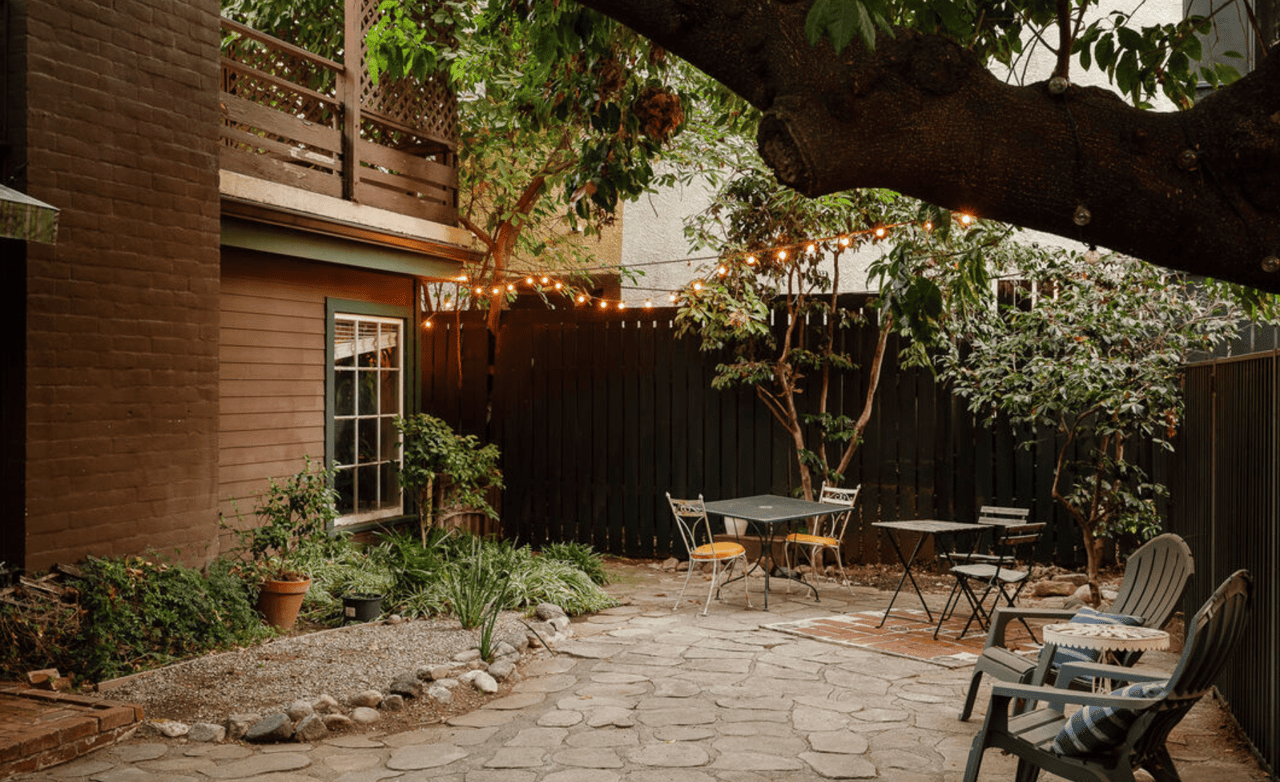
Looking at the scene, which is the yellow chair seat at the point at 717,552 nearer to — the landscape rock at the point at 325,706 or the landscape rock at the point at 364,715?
the landscape rock at the point at 364,715

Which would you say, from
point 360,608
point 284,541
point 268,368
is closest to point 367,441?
point 268,368

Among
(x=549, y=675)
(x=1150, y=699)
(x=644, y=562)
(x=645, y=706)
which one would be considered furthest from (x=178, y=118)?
(x=1150, y=699)

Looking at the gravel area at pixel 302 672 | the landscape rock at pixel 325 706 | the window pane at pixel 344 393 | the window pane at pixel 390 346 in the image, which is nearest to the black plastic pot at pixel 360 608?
the gravel area at pixel 302 672

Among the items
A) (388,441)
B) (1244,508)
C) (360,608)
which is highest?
(388,441)

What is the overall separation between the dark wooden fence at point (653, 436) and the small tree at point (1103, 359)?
921 millimetres

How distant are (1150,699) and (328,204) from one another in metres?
7.22

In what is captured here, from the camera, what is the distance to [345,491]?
9.50m

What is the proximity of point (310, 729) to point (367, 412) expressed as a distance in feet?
17.4

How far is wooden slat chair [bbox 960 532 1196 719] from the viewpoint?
14.4 feet

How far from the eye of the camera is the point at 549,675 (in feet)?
19.9

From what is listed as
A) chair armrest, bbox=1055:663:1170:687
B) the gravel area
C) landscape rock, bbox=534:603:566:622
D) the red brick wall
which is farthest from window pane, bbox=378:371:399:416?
chair armrest, bbox=1055:663:1170:687

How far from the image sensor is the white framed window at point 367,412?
31.3ft

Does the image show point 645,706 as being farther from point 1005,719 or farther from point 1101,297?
point 1101,297

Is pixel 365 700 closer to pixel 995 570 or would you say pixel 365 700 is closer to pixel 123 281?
pixel 123 281
